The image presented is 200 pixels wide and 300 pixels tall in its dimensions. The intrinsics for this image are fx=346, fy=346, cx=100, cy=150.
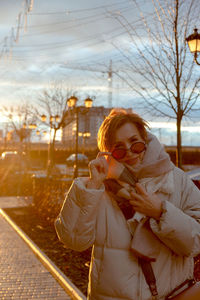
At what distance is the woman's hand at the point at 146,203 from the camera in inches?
67.1

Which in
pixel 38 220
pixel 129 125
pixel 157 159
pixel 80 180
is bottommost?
pixel 38 220

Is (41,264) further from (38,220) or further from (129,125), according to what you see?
(129,125)

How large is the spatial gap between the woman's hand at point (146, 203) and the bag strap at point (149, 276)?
24 centimetres

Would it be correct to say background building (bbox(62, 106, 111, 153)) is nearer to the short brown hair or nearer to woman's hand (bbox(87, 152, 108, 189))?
the short brown hair

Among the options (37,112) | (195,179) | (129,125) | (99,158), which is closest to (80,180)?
(99,158)

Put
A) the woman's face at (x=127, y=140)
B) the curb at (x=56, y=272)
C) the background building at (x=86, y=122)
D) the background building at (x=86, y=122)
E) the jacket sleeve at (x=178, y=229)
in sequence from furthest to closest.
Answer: the background building at (x=86, y=122), the background building at (x=86, y=122), the curb at (x=56, y=272), the woman's face at (x=127, y=140), the jacket sleeve at (x=178, y=229)

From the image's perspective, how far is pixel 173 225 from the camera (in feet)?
5.54

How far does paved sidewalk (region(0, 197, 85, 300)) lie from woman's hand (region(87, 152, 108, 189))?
3.27 meters

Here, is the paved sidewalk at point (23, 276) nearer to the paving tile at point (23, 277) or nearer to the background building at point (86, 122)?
the paving tile at point (23, 277)

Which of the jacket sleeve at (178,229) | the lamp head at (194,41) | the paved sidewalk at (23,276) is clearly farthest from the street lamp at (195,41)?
the jacket sleeve at (178,229)

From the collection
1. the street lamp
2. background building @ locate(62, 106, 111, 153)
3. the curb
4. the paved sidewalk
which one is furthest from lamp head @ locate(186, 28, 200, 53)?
background building @ locate(62, 106, 111, 153)

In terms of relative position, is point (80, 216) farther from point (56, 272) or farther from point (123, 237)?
point (56, 272)

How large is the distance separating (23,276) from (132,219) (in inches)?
163

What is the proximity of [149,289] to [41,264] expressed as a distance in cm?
459
